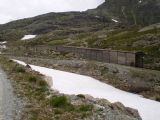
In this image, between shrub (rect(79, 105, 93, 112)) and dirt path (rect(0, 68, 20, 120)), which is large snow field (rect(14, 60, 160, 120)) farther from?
dirt path (rect(0, 68, 20, 120))

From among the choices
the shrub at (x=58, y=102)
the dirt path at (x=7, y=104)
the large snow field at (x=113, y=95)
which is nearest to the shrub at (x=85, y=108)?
the shrub at (x=58, y=102)

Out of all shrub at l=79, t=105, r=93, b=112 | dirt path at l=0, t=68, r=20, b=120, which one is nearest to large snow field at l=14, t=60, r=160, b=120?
shrub at l=79, t=105, r=93, b=112

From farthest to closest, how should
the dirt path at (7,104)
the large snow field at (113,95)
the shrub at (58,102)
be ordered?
the large snow field at (113,95) < the shrub at (58,102) < the dirt path at (7,104)

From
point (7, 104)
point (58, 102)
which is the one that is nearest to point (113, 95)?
point (58, 102)

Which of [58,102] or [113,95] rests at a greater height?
[58,102]

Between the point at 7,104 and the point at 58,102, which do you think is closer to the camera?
the point at 58,102

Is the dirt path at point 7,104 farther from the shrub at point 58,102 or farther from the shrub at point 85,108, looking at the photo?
the shrub at point 85,108

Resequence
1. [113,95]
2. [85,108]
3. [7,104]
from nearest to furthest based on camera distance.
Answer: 1. [85,108]
2. [7,104]
3. [113,95]

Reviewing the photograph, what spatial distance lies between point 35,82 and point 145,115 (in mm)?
A: 14363

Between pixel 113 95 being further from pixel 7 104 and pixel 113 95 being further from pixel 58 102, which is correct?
pixel 7 104

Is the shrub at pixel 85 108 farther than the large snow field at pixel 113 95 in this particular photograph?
No

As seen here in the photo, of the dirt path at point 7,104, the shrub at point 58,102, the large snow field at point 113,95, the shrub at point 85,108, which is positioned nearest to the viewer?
the dirt path at point 7,104

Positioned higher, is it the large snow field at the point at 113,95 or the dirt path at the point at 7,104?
the dirt path at the point at 7,104

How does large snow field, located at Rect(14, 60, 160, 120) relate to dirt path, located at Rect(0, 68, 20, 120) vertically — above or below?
below
